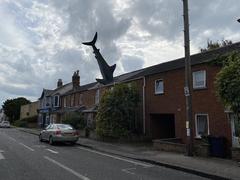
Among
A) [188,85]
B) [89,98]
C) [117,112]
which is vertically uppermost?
[89,98]

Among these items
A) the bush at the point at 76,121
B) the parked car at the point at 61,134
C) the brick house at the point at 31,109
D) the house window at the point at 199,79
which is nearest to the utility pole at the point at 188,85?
the house window at the point at 199,79

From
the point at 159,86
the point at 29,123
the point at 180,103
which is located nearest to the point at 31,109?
the point at 29,123

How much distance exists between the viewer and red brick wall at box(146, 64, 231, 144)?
1580 centimetres

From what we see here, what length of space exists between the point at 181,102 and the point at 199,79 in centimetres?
204

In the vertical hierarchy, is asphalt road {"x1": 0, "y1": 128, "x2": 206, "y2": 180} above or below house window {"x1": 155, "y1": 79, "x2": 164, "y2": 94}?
below

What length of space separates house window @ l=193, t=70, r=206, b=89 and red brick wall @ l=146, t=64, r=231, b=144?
0.25 meters

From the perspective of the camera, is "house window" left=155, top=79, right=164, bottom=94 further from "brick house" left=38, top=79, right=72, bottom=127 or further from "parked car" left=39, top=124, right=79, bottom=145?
"brick house" left=38, top=79, right=72, bottom=127

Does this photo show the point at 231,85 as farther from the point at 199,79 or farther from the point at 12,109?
the point at 12,109

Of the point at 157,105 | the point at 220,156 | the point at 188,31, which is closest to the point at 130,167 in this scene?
the point at 220,156

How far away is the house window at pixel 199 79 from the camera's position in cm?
1718

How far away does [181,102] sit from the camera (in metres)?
18.8

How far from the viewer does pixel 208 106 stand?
54.5 feet

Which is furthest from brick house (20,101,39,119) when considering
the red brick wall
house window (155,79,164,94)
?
house window (155,79,164,94)

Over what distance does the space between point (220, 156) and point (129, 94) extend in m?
9.32
